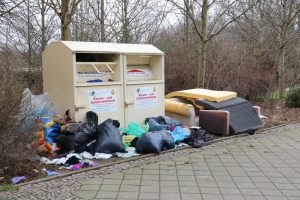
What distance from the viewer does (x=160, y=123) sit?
815 cm

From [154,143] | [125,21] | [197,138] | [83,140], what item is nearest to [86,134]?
[83,140]

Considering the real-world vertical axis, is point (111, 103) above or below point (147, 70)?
below

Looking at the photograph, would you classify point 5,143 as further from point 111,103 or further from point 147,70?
point 147,70

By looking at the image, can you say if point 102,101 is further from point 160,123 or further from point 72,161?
point 72,161

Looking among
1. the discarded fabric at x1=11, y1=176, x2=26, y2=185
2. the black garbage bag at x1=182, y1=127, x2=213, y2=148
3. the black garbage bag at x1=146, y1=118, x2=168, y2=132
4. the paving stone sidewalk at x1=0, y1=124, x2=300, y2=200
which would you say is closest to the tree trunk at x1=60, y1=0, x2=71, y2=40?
the black garbage bag at x1=146, y1=118, x2=168, y2=132

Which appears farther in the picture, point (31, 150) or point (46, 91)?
point (46, 91)

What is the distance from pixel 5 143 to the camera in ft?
16.1

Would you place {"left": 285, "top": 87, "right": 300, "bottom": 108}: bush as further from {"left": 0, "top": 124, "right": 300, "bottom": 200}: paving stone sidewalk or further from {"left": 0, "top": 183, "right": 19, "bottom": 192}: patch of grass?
{"left": 0, "top": 183, "right": 19, "bottom": 192}: patch of grass

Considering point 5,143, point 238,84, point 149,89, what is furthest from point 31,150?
point 238,84

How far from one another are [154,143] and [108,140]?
782 mm

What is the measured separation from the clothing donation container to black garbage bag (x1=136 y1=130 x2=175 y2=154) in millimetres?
1231

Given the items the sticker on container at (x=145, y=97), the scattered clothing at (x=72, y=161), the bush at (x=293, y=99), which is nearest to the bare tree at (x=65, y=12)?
the sticker on container at (x=145, y=97)

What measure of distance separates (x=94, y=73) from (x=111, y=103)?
79cm

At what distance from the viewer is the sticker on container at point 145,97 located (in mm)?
8117
